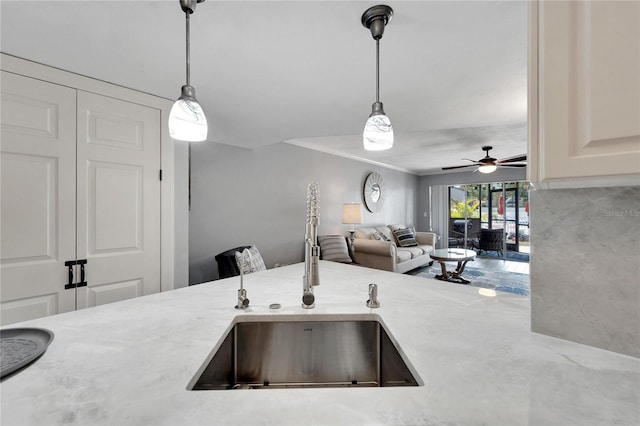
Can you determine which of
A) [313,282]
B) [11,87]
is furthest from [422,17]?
[11,87]

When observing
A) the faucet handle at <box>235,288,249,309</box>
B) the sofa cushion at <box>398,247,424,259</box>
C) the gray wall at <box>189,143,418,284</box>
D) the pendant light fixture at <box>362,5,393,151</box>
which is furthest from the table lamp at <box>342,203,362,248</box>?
the faucet handle at <box>235,288,249,309</box>

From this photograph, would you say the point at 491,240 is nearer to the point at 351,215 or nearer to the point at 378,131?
the point at 351,215

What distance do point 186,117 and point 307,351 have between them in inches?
41.0

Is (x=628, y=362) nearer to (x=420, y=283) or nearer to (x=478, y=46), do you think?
(x=420, y=283)

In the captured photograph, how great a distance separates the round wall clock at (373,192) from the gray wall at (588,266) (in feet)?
15.4

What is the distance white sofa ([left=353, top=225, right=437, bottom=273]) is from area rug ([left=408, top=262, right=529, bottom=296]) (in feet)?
0.78

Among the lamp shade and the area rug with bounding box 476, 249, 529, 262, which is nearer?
the lamp shade

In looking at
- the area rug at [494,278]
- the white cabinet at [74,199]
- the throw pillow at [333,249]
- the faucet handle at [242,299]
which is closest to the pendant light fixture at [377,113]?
the faucet handle at [242,299]

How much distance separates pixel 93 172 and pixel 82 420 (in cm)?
165

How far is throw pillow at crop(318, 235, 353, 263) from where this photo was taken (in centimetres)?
424

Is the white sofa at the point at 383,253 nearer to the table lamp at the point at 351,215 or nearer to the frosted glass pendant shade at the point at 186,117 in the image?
the table lamp at the point at 351,215

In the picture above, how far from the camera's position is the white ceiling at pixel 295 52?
3.72 ft

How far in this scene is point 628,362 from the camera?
0.73 m

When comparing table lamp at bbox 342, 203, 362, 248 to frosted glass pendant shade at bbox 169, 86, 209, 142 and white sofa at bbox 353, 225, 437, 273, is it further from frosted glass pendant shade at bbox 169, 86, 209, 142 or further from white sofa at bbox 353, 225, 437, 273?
frosted glass pendant shade at bbox 169, 86, 209, 142
